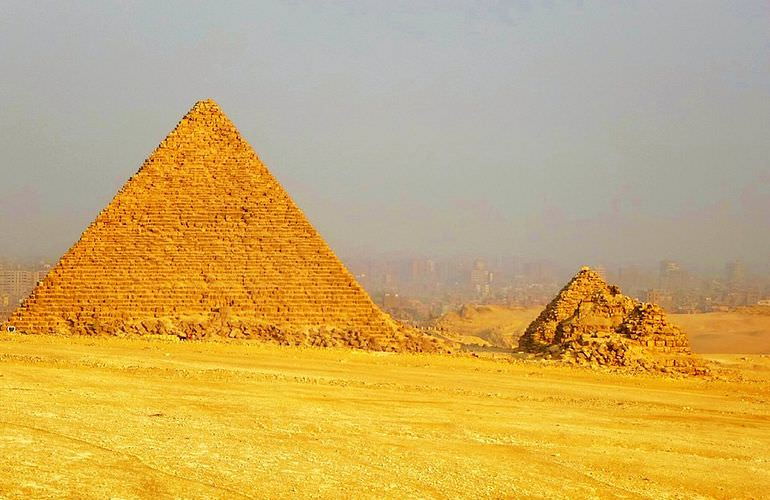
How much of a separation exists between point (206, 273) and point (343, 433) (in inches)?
651

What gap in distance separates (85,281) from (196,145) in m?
5.67

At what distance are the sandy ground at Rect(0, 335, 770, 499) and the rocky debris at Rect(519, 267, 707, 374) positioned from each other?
20.0 ft

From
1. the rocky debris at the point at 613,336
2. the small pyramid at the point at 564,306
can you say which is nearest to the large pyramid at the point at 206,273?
the rocky debris at the point at 613,336

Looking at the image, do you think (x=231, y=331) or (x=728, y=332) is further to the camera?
(x=728, y=332)

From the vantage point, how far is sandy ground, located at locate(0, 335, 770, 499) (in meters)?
7.14

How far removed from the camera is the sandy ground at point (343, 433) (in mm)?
7141

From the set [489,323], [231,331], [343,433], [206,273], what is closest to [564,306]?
[231,331]

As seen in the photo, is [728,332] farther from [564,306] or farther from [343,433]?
[343,433]

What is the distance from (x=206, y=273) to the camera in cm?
2558

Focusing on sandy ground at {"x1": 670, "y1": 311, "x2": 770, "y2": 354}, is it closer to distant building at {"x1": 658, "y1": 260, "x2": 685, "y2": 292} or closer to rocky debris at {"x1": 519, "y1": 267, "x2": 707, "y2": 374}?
rocky debris at {"x1": 519, "y1": 267, "x2": 707, "y2": 374}

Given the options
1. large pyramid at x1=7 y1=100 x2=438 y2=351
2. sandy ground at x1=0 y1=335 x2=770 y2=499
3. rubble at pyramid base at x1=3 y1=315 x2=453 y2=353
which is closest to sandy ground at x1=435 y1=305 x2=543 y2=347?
large pyramid at x1=7 y1=100 x2=438 y2=351

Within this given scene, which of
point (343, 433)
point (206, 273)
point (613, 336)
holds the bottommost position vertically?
point (343, 433)

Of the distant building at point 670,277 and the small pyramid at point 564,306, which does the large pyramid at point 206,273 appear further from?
the distant building at point 670,277

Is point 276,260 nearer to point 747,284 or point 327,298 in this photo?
point 327,298
